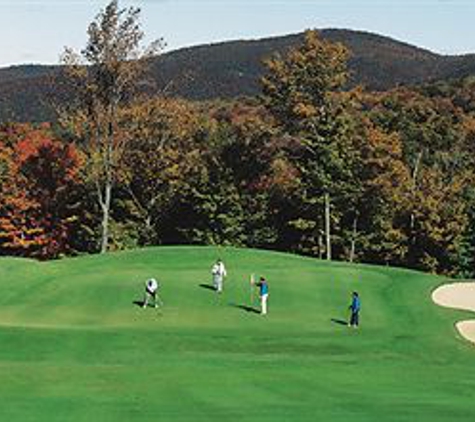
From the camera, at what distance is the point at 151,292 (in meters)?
37.8

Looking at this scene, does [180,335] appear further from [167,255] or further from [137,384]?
[167,255]

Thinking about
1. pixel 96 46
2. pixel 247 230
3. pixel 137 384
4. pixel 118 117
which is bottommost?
pixel 247 230

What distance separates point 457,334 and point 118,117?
41662 mm

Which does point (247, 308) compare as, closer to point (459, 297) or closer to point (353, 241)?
point (459, 297)

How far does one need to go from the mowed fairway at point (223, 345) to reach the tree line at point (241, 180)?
23.5 m

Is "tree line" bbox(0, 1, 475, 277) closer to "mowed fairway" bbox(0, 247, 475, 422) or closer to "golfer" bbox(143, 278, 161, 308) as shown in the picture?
"mowed fairway" bbox(0, 247, 475, 422)

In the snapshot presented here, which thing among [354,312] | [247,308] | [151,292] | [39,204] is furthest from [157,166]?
[354,312]

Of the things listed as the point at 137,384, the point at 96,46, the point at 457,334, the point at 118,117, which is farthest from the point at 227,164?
the point at 137,384

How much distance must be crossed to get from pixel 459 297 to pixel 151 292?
1440 centimetres

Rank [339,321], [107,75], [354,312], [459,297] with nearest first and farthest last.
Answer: [354,312], [339,321], [459,297], [107,75]

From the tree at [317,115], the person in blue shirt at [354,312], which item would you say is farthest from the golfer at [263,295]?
the tree at [317,115]

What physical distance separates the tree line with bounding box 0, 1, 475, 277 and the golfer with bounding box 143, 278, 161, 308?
29442 millimetres

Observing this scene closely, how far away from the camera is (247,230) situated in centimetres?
7706

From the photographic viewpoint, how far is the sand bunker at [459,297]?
121 ft
